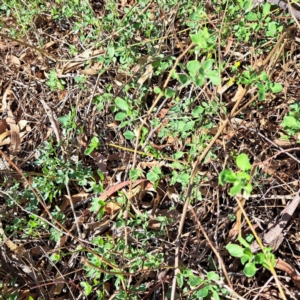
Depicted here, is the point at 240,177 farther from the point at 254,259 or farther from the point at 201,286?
the point at 201,286

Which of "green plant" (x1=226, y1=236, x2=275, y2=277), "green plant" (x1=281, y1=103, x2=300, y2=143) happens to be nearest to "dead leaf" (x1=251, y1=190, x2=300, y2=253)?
"green plant" (x1=281, y1=103, x2=300, y2=143)

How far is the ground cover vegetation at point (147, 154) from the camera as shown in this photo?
1566 millimetres

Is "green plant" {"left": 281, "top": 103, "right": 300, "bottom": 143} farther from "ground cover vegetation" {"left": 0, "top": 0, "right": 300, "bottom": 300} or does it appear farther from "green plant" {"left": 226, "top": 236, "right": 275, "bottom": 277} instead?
"green plant" {"left": 226, "top": 236, "right": 275, "bottom": 277}

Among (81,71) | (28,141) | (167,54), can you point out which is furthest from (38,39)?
(167,54)

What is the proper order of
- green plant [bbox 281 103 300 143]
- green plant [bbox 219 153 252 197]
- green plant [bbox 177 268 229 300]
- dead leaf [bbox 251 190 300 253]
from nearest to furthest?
1. green plant [bbox 219 153 252 197]
2. green plant [bbox 177 268 229 300]
3. green plant [bbox 281 103 300 143]
4. dead leaf [bbox 251 190 300 253]

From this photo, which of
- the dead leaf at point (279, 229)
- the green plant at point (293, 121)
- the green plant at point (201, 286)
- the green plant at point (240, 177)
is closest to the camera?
the green plant at point (240, 177)

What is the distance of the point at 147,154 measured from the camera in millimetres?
Answer: 1729

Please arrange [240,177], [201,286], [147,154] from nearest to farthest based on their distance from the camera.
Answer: [240,177]
[201,286]
[147,154]

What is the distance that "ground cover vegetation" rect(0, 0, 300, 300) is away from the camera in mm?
1566

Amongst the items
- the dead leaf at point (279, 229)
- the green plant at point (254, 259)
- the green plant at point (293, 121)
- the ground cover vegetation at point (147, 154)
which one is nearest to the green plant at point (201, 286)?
the ground cover vegetation at point (147, 154)

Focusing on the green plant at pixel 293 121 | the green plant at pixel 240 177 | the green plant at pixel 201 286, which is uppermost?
the green plant at pixel 240 177

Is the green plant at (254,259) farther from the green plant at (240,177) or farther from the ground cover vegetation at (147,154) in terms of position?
the green plant at (240,177)

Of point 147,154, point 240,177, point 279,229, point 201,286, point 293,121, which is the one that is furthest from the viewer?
point 147,154

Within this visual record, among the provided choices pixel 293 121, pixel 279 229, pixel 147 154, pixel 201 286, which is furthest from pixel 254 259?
pixel 147 154
